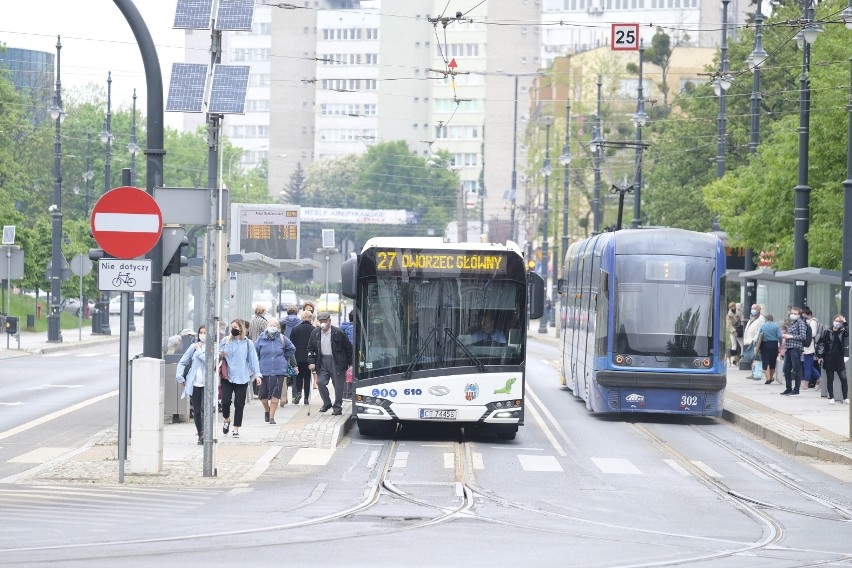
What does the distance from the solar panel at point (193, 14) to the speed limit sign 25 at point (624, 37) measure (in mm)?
25393

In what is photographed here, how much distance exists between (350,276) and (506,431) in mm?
3074

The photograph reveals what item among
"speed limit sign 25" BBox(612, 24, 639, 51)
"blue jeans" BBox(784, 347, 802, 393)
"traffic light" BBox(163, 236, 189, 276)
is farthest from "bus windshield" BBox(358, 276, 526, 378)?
"speed limit sign 25" BBox(612, 24, 639, 51)

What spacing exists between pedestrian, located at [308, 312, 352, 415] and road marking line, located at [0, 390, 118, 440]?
4049 millimetres

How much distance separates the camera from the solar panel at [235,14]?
722 inches

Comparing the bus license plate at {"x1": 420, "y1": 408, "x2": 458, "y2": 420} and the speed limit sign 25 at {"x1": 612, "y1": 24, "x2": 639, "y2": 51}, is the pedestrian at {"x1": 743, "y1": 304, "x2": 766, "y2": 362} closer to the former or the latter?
the speed limit sign 25 at {"x1": 612, "y1": 24, "x2": 639, "y2": 51}

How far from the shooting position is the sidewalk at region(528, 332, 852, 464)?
73.5 ft

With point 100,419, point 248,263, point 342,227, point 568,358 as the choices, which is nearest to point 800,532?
point 100,419

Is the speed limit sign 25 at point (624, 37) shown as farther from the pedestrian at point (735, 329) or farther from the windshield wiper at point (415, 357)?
the windshield wiper at point (415, 357)

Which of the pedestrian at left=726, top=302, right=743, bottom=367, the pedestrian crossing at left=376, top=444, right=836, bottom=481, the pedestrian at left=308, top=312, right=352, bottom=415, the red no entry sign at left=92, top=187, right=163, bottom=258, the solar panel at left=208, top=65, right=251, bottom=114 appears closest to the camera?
the red no entry sign at left=92, top=187, right=163, bottom=258

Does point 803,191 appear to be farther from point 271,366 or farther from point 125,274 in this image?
point 125,274

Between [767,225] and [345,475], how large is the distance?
2514cm

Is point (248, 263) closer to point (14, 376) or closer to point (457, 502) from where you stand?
point (14, 376)

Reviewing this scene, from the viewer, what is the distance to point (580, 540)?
12695 millimetres

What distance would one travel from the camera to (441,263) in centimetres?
2289
